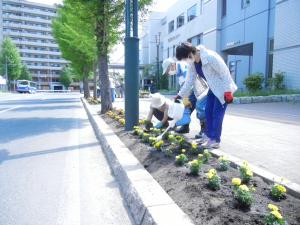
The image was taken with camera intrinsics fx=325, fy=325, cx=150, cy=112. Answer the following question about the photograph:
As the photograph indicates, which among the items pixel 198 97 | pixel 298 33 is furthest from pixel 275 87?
pixel 198 97

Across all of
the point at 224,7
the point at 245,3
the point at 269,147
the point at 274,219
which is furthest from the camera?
the point at 224,7

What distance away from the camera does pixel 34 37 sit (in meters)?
102

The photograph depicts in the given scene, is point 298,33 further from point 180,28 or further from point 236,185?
point 180,28

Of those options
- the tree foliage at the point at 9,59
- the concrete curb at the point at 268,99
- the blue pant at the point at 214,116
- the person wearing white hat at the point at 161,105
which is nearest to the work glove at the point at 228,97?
the blue pant at the point at 214,116

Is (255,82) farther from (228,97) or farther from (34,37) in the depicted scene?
(34,37)

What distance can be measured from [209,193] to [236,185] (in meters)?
0.24

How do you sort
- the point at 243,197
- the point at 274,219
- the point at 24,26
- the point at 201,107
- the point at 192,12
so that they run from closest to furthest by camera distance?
1. the point at 274,219
2. the point at 243,197
3. the point at 201,107
4. the point at 192,12
5. the point at 24,26

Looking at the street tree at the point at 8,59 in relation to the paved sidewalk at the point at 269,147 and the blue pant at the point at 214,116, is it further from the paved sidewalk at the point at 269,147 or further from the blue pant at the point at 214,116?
the blue pant at the point at 214,116

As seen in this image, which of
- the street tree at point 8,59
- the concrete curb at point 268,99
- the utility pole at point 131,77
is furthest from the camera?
the street tree at point 8,59

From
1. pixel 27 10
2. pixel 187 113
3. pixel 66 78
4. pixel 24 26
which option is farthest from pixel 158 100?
pixel 27 10

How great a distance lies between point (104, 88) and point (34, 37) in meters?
98.8

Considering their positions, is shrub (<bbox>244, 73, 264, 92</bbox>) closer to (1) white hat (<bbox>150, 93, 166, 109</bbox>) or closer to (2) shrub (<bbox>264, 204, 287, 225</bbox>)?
(1) white hat (<bbox>150, 93, 166, 109</bbox>)

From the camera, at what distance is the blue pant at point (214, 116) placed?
4.76 meters

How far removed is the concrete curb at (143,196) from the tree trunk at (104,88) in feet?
24.3
